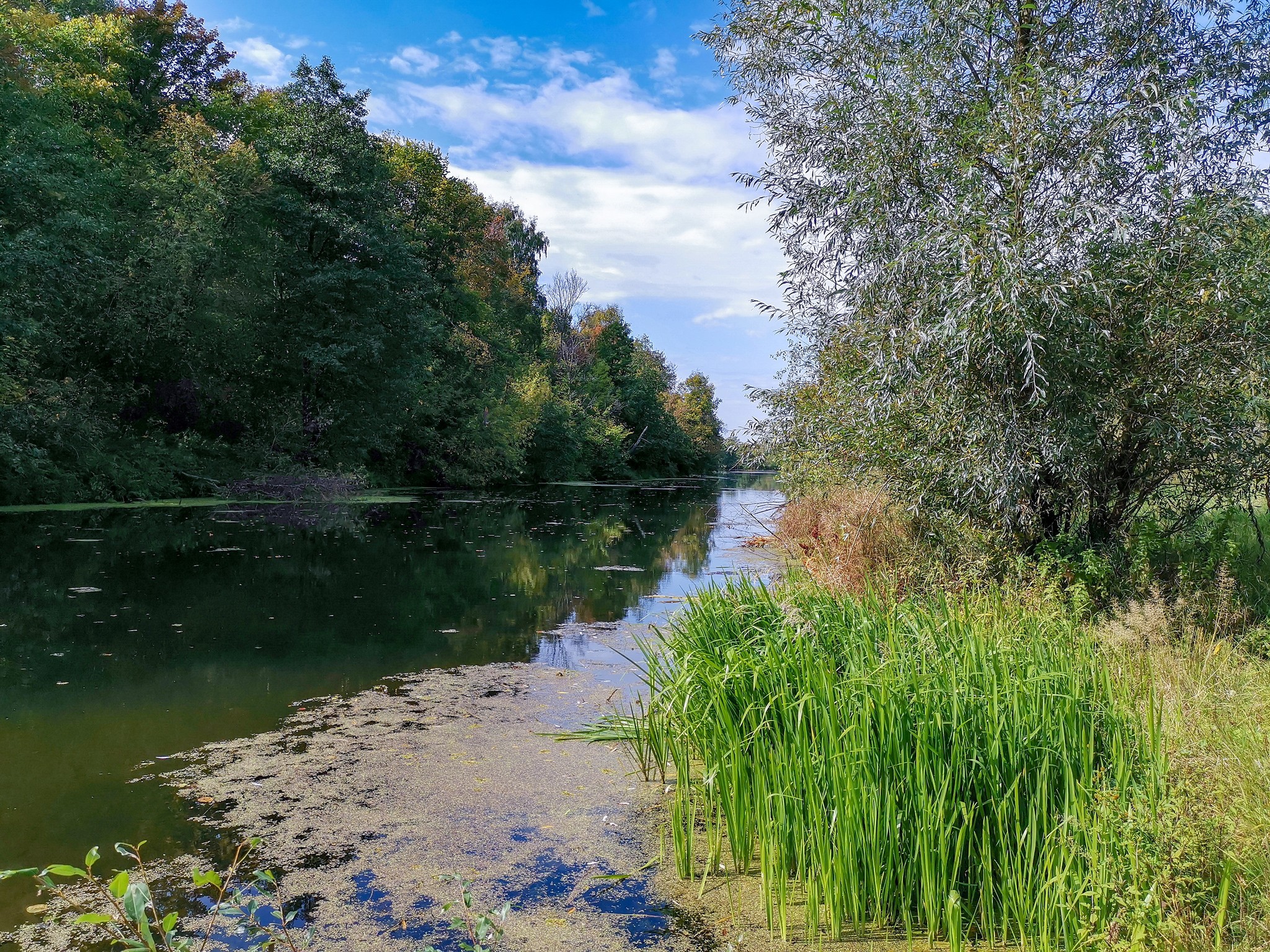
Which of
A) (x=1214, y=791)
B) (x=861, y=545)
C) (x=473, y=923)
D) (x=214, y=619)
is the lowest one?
(x=473, y=923)

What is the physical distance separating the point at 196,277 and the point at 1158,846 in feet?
92.3

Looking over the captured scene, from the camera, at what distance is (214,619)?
10.0 m

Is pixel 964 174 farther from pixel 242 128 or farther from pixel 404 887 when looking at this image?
pixel 242 128

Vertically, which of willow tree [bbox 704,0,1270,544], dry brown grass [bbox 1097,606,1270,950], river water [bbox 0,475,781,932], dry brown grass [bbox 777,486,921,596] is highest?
A: willow tree [bbox 704,0,1270,544]

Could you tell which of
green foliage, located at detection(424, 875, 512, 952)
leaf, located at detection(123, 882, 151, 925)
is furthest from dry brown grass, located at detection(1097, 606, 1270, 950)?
leaf, located at detection(123, 882, 151, 925)

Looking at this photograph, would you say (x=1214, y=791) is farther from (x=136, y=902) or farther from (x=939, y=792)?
(x=136, y=902)

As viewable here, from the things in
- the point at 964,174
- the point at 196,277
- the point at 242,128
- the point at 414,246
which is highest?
the point at 242,128

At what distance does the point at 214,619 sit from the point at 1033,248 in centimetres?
914

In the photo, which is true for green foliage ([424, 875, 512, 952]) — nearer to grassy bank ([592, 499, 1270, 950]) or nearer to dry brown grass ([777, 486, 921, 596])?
grassy bank ([592, 499, 1270, 950])

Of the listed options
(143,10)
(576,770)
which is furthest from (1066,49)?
(143,10)

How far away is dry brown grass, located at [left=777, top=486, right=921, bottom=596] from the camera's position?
8477 millimetres

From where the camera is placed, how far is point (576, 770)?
563 centimetres

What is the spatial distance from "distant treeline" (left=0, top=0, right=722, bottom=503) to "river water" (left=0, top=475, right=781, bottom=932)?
4417 mm

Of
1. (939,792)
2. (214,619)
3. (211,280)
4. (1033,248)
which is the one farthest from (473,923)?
(211,280)
